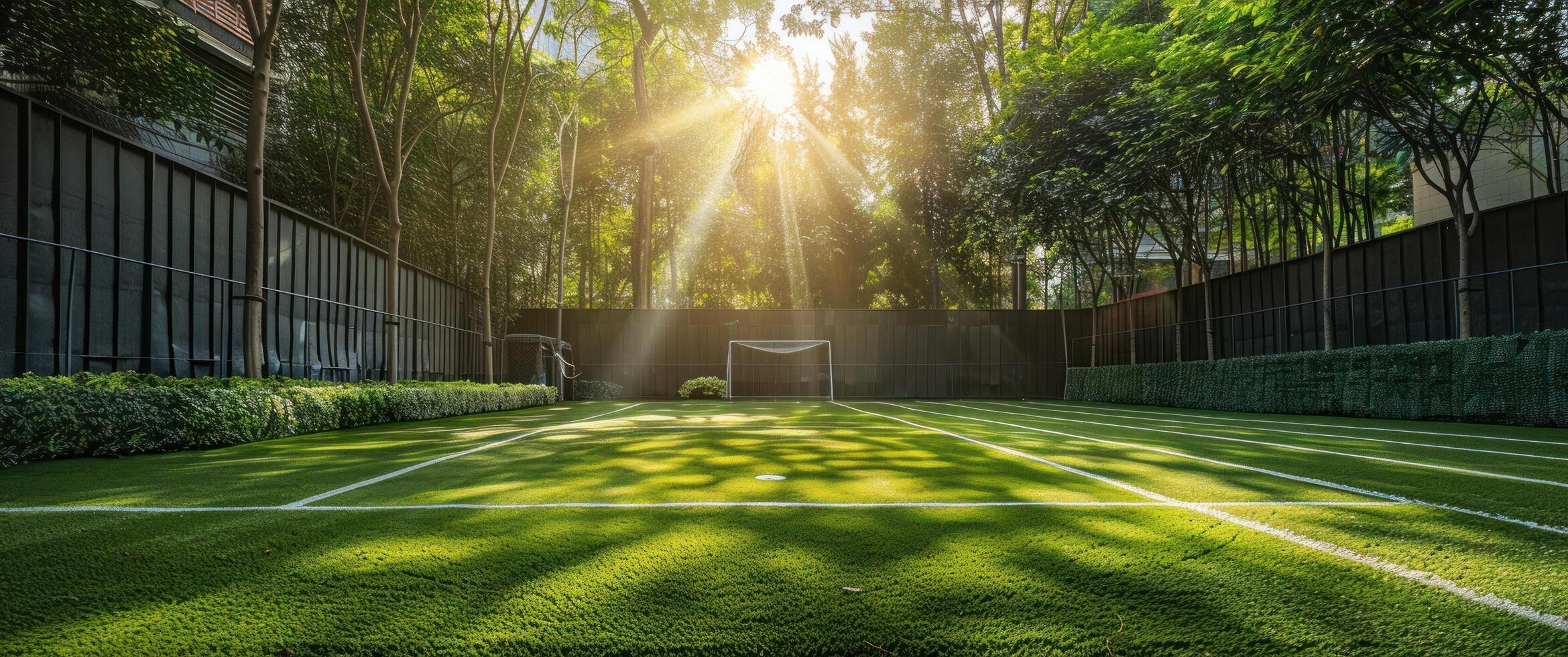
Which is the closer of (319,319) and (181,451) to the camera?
(181,451)

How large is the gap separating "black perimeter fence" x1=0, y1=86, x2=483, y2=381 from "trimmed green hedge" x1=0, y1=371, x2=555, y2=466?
2.06m

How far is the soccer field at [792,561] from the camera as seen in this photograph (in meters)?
1.73

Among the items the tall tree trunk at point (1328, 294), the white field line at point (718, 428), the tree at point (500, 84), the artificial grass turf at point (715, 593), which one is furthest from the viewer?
the tree at point (500, 84)

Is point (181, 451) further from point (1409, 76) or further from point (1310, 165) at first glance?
point (1310, 165)

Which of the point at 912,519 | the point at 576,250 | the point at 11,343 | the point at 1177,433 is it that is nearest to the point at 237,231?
the point at 11,343

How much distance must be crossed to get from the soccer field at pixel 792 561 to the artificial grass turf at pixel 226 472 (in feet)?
0.16

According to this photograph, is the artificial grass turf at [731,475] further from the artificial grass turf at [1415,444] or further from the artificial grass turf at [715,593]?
the artificial grass turf at [1415,444]

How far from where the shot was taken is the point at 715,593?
77.8 inches

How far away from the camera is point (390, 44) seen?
618 inches

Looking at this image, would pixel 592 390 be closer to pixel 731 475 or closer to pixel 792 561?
pixel 731 475

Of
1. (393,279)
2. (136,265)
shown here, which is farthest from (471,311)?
(136,265)

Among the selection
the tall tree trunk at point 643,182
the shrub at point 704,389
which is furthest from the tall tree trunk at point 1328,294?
the tall tree trunk at point 643,182

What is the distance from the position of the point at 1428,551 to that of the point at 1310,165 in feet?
58.1

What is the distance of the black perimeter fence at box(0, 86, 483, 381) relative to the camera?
8328mm
